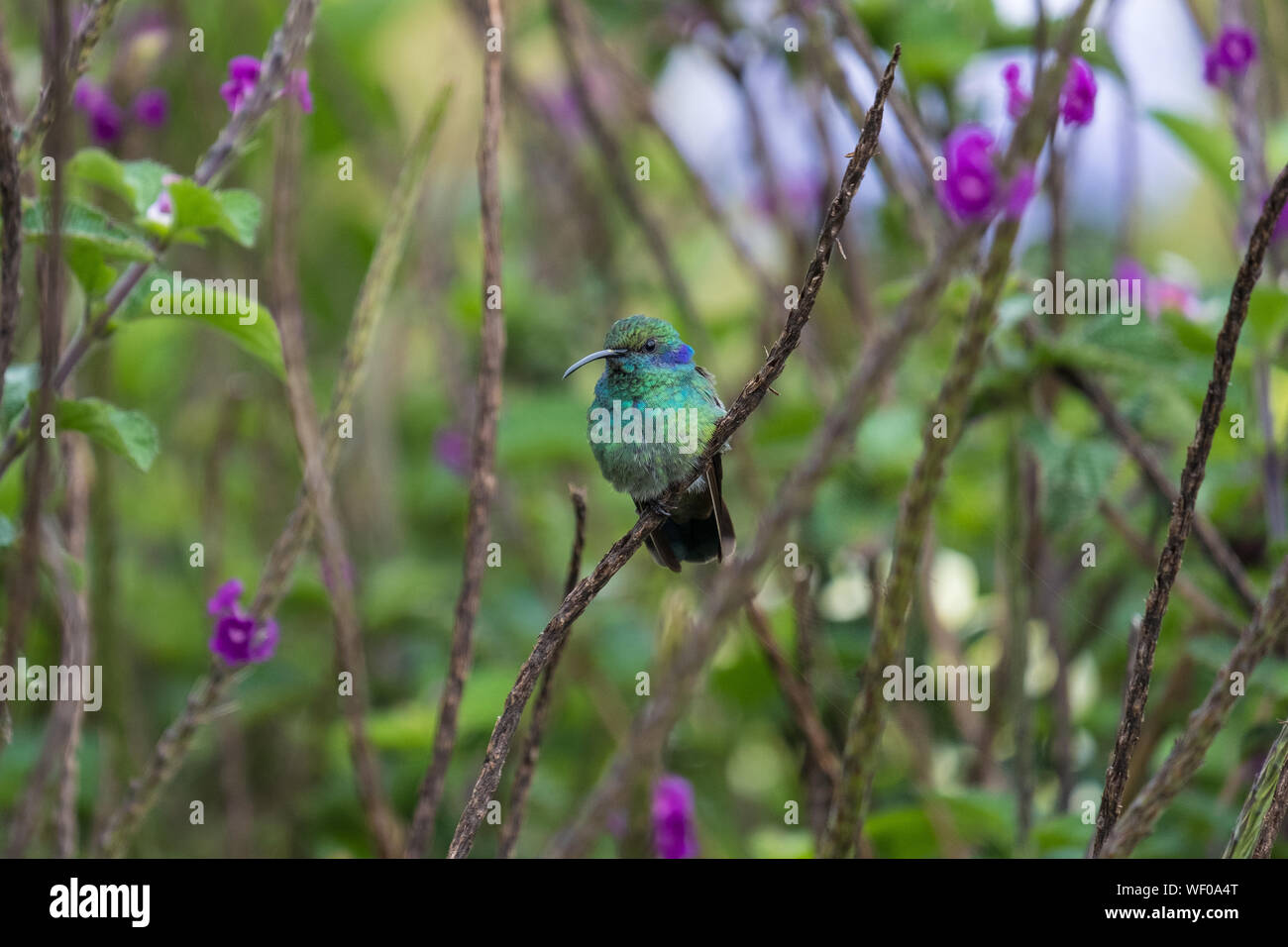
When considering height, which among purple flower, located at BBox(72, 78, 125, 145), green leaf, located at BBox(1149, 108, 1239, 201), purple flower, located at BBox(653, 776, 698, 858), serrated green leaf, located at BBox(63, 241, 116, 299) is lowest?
purple flower, located at BBox(653, 776, 698, 858)

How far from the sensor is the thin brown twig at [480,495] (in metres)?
1.39

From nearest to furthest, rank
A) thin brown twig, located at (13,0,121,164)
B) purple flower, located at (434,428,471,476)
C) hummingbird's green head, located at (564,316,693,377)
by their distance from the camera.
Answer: thin brown twig, located at (13,0,121,164), hummingbird's green head, located at (564,316,693,377), purple flower, located at (434,428,471,476)

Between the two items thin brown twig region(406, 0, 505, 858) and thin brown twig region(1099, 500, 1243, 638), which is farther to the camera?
thin brown twig region(1099, 500, 1243, 638)

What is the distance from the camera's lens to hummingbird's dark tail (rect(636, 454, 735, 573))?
73.4 inches

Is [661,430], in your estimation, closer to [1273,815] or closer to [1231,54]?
[1273,815]

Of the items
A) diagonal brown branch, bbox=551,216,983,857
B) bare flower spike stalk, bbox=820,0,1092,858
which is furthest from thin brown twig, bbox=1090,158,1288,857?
diagonal brown branch, bbox=551,216,983,857

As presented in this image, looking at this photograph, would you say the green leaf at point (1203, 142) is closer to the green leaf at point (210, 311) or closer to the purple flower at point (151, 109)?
the green leaf at point (210, 311)

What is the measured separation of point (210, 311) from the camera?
4.70 feet

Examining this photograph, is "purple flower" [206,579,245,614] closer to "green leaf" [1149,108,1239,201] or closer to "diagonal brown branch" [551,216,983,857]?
"diagonal brown branch" [551,216,983,857]

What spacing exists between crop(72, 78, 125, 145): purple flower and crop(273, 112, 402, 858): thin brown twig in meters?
0.49

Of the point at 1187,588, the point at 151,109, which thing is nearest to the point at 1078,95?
the point at 1187,588

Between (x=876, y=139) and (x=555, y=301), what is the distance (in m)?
2.07

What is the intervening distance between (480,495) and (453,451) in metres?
1.72
